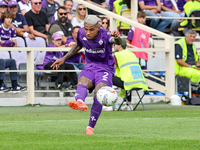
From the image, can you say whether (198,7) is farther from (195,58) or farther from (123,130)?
(123,130)

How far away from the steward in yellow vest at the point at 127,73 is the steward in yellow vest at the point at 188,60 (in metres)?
3.13

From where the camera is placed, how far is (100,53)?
6312mm

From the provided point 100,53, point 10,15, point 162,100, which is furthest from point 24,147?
point 162,100

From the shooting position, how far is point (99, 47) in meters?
6.27

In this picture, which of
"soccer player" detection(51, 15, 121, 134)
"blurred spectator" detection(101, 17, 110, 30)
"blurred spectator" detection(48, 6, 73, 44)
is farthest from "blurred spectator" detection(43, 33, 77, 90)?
"soccer player" detection(51, 15, 121, 134)

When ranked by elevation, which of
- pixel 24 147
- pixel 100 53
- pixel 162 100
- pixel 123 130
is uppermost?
pixel 100 53

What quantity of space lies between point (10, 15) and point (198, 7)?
7541mm

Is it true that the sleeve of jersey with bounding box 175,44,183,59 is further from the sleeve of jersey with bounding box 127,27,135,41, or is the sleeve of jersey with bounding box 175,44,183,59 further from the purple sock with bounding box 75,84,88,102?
the purple sock with bounding box 75,84,88,102

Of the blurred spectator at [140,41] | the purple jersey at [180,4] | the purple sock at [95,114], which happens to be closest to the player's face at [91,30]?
the purple sock at [95,114]

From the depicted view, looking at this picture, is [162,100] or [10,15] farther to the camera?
[162,100]

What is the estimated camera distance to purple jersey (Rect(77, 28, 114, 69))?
6258 mm

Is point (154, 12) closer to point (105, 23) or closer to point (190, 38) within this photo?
point (190, 38)

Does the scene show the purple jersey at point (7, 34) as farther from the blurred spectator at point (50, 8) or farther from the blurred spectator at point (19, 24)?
the blurred spectator at point (50, 8)

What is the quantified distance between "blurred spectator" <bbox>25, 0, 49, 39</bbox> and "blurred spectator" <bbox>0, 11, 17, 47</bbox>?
969mm
